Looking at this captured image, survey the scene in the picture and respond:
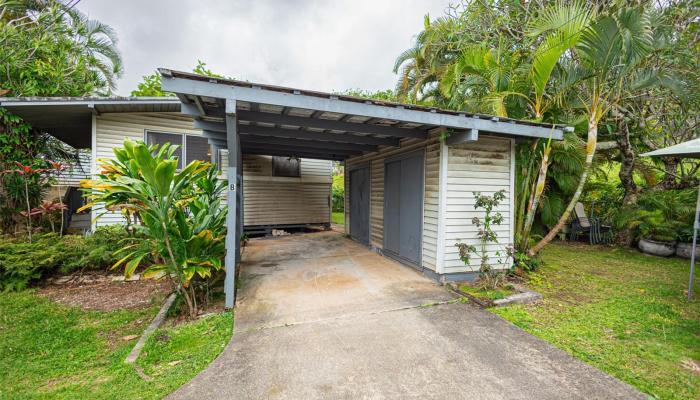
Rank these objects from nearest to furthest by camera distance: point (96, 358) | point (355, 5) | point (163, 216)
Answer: point (96, 358)
point (163, 216)
point (355, 5)

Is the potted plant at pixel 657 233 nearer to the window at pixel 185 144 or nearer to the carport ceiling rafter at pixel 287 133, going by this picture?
the carport ceiling rafter at pixel 287 133

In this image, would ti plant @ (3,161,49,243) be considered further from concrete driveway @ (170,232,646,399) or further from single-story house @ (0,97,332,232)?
concrete driveway @ (170,232,646,399)

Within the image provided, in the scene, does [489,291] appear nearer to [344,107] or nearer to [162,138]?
[344,107]

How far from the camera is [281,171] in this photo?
32.1 feet

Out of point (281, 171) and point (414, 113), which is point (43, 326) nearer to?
point (414, 113)

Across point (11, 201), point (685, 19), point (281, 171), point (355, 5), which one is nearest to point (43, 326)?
point (11, 201)

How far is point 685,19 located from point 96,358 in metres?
11.9

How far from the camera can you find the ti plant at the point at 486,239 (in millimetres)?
4332

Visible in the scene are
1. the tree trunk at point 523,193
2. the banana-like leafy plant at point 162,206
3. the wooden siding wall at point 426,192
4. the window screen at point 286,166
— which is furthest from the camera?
the window screen at point 286,166

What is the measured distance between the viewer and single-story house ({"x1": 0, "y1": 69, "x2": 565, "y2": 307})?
3.38 metres

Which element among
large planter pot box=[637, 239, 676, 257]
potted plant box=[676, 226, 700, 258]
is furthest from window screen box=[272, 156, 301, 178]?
potted plant box=[676, 226, 700, 258]

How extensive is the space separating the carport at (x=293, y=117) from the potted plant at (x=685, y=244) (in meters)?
4.85

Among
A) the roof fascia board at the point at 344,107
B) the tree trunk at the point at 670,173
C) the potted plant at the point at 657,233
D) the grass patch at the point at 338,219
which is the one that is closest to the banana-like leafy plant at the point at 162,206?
the roof fascia board at the point at 344,107

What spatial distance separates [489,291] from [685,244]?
5911mm
